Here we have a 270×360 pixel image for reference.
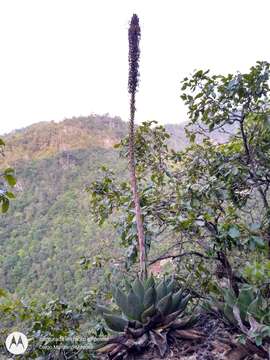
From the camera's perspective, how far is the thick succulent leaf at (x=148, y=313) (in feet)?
6.91

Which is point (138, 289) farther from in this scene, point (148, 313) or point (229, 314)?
point (229, 314)

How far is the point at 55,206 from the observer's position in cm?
1021

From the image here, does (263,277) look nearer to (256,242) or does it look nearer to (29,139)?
(256,242)

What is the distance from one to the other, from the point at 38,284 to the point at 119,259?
4.22m

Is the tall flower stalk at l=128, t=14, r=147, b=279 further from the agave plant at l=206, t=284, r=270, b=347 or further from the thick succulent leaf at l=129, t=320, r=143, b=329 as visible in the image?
the agave plant at l=206, t=284, r=270, b=347

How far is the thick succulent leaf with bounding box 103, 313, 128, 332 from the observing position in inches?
83.7

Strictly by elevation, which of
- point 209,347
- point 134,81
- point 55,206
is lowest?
point 55,206

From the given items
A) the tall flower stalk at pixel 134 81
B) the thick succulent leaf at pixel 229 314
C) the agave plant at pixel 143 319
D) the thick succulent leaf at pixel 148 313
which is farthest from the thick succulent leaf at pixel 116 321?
the thick succulent leaf at pixel 229 314

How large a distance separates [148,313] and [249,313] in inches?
24.3

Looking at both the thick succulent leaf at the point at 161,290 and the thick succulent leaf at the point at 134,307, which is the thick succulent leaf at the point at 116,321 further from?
the thick succulent leaf at the point at 161,290

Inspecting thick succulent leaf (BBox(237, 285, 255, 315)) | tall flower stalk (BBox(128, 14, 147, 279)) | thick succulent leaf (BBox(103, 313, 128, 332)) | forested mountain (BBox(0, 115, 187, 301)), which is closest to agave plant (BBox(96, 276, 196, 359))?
thick succulent leaf (BBox(103, 313, 128, 332))

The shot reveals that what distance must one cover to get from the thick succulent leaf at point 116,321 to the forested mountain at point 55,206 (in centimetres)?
210

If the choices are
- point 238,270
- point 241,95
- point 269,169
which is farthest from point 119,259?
point 241,95

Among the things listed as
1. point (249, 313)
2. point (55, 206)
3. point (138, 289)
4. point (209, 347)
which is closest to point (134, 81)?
point (138, 289)
